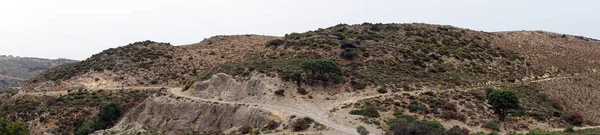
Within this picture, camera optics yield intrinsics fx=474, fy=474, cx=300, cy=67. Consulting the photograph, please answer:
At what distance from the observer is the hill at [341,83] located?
5169 cm

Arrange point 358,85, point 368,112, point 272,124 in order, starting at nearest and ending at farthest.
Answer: point 272,124, point 368,112, point 358,85

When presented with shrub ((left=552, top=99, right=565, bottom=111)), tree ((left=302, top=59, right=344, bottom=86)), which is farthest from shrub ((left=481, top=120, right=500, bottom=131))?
tree ((left=302, top=59, right=344, bottom=86))

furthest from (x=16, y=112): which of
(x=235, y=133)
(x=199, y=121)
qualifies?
(x=235, y=133)

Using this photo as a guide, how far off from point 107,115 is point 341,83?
32428mm

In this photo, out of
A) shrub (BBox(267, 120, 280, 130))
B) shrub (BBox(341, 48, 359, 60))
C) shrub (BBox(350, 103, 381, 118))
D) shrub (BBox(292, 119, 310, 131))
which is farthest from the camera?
shrub (BBox(341, 48, 359, 60))

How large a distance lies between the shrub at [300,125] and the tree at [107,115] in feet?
106

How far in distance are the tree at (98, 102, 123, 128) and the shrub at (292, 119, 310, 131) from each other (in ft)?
106

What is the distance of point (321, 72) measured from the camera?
63.9 metres

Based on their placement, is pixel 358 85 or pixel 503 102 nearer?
pixel 503 102

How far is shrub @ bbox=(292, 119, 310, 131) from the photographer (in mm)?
44781

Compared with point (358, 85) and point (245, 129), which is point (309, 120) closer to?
point (245, 129)

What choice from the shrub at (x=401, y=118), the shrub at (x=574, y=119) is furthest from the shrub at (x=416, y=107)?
the shrub at (x=574, y=119)

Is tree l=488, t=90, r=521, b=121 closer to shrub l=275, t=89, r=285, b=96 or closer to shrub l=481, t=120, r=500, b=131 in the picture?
shrub l=481, t=120, r=500, b=131

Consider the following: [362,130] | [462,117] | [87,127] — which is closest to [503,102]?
[462,117]
